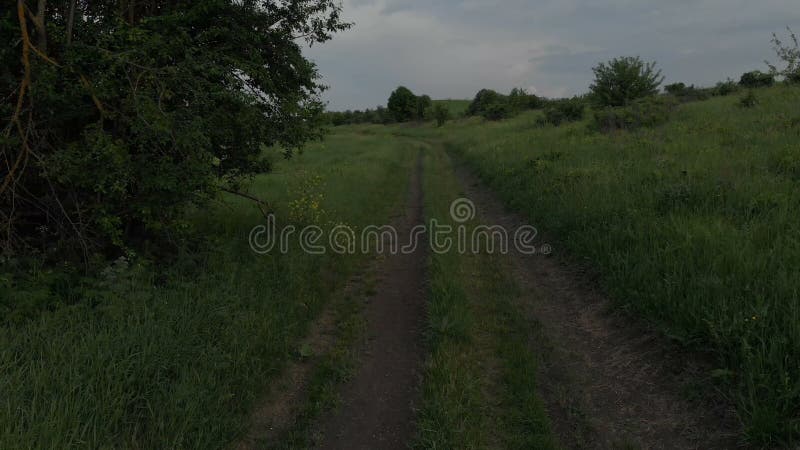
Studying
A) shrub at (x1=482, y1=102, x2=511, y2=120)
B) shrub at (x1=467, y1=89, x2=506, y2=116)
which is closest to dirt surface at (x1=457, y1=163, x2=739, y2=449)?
shrub at (x1=482, y1=102, x2=511, y2=120)

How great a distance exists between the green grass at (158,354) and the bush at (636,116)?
1593 centimetres

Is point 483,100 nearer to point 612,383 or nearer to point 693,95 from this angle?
point 693,95

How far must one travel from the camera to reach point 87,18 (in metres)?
5.37

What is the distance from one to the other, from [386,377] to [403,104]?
66808 mm

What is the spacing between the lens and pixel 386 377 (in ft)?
13.8

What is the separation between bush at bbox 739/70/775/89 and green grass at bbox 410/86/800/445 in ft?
47.7

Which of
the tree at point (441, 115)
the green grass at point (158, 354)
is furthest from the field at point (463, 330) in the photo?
the tree at point (441, 115)

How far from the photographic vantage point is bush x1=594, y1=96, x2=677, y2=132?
16859mm

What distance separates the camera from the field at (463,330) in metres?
3.20

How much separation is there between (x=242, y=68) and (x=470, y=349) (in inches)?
189

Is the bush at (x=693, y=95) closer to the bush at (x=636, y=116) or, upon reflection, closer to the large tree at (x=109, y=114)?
the bush at (x=636, y=116)

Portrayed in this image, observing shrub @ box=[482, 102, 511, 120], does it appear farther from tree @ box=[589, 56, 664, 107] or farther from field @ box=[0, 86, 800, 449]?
field @ box=[0, 86, 800, 449]

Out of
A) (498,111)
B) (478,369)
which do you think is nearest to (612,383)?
(478,369)

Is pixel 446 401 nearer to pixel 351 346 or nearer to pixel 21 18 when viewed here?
pixel 351 346
